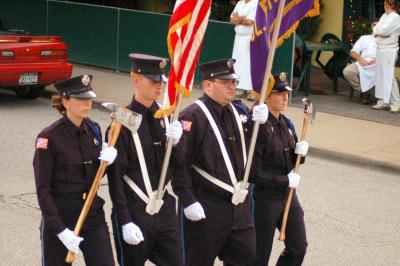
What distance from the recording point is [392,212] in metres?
9.79

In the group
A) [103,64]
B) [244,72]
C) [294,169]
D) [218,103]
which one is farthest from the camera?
[103,64]

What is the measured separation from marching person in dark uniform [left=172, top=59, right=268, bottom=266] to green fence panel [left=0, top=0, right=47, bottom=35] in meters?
14.4

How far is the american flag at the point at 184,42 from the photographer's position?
6383 mm

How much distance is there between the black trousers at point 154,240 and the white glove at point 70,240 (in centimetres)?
39

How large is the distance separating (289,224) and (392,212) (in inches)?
129

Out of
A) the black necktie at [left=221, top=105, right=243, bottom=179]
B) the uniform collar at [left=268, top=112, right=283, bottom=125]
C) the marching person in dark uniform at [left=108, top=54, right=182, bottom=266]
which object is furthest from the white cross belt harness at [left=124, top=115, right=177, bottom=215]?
the uniform collar at [left=268, top=112, right=283, bottom=125]

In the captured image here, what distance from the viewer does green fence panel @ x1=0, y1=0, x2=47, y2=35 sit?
66.8 feet

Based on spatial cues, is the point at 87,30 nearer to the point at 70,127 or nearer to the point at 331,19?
the point at 331,19

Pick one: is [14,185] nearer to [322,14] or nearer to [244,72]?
[244,72]

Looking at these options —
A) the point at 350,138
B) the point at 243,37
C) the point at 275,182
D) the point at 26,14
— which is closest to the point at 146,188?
the point at 275,182

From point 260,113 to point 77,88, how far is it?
4.46 ft

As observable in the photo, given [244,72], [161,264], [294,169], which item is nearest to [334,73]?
[244,72]

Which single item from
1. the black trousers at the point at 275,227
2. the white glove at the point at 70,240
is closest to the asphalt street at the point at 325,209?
the black trousers at the point at 275,227

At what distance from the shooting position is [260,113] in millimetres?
6453
